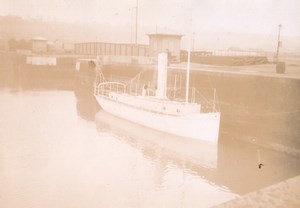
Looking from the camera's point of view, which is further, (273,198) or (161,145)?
(161,145)

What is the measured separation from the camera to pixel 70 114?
A: 16266mm

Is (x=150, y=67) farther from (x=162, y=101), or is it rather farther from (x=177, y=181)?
(x=177, y=181)

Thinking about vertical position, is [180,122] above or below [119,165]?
above

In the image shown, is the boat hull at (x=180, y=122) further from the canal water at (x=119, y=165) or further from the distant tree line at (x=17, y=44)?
the distant tree line at (x=17, y=44)

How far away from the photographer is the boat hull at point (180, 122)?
11578 mm

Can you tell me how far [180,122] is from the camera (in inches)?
485

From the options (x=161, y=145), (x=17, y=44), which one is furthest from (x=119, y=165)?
(x=17, y=44)

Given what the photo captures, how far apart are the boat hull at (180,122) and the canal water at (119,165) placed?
289 millimetres

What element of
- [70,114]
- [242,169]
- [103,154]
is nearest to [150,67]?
[70,114]

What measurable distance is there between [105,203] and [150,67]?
12.3 metres

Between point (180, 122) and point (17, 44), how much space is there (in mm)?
23801

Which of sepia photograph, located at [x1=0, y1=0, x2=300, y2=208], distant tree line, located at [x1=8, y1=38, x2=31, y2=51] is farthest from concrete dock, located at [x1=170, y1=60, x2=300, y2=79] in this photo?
distant tree line, located at [x1=8, y1=38, x2=31, y2=51]

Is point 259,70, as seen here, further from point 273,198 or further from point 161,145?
point 273,198

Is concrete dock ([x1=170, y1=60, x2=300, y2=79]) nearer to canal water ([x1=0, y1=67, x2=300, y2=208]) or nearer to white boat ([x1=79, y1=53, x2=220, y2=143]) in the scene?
white boat ([x1=79, y1=53, x2=220, y2=143])
